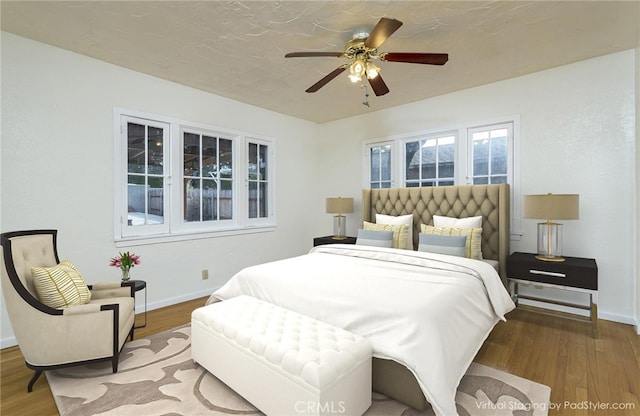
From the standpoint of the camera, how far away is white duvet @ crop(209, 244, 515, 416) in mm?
1630

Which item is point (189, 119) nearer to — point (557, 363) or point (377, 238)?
point (377, 238)

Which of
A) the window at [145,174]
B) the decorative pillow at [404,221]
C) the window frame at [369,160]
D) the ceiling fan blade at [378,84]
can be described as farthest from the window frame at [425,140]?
the window at [145,174]

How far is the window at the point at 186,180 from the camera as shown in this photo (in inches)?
131

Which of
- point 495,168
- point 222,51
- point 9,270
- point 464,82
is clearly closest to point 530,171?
point 495,168

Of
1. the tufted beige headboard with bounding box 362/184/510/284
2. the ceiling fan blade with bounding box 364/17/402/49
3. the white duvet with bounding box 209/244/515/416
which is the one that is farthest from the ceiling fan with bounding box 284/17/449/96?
the tufted beige headboard with bounding box 362/184/510/284

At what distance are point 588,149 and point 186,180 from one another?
459cm

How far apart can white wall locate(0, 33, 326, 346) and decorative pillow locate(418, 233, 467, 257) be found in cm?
267

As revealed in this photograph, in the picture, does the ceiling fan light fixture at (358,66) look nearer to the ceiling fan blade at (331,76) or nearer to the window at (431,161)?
the ceiling fan blade at (331,76)

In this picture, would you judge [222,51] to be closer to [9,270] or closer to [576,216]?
[9,270]

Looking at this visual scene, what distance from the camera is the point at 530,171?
344 cm

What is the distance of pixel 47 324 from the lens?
196 centimetres

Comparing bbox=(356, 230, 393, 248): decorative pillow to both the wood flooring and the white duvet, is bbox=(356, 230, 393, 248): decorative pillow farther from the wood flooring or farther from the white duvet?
the wood flooring

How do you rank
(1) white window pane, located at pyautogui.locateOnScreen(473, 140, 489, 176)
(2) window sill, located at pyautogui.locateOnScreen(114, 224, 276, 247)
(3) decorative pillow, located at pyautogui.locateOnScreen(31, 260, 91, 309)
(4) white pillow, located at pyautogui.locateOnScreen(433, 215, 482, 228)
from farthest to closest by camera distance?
1. (1) white window pane, located at pyautogui.locateOnScreen(473, 140, 489, 176)
2. (4) white pillow, located at pyautogui.locateOnScreen(433, 215, 482, 228)
3. (2) window sill, located at pyautogui.locateOnScreen(114, 224, 276, 247)
4. (3) decorative pillow, located at pyautogui.locateOnScreen(31, 260, 91, 309)

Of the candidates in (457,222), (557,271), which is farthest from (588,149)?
(457,222)
